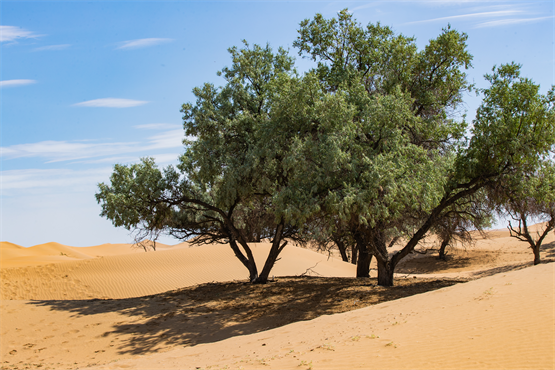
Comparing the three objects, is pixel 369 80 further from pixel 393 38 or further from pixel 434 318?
pixel 434 318

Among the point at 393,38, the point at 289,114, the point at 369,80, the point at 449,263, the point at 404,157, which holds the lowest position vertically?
the point at 449,263

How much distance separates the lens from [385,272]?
16.1 metres

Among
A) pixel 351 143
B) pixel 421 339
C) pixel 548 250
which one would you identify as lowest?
pixel 548 250

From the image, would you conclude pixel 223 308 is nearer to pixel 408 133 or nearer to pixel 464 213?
pixel 408 133

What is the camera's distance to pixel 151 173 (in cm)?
1673

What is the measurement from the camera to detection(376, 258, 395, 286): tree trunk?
52.5 ft

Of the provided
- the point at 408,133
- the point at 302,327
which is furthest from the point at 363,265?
the point at 302,327

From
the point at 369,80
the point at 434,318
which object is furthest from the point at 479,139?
the point at 434,318

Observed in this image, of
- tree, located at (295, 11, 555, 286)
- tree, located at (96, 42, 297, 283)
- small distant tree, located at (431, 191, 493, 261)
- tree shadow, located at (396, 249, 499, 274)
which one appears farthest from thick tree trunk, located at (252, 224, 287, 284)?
tree shadow, located at (396, 249, 499, 274)

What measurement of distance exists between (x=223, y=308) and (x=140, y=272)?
717 inches

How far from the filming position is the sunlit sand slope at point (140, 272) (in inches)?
1048

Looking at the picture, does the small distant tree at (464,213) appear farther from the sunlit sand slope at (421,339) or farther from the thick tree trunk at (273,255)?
the thick tree trunk at (273,255)

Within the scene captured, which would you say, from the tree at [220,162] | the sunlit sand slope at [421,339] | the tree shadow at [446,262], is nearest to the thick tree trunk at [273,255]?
the tree at [220,162]

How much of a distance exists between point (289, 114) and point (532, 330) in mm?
9644
